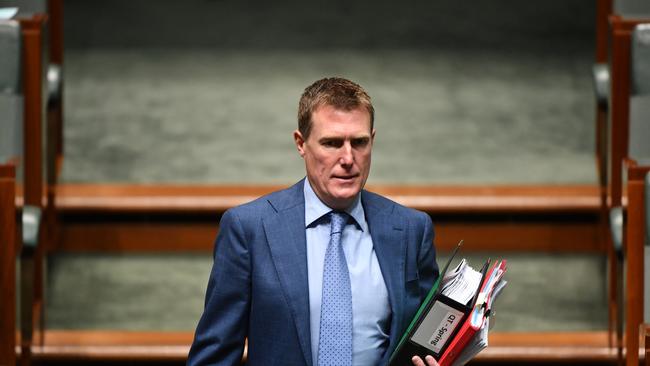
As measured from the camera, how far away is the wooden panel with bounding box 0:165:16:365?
3.22 feet

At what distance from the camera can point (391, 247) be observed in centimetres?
72

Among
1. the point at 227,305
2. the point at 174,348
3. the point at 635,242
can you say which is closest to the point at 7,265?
the point at 174,348

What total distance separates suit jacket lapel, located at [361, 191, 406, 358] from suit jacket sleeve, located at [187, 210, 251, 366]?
0.23 ft

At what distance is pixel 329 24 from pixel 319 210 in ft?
3.15

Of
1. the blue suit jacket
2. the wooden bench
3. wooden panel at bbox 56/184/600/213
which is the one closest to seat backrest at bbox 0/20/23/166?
the wooden bench

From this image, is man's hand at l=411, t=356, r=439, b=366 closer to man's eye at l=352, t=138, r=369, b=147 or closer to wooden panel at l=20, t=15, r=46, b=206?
man's eye at l=352, t=138, r=369, b=147

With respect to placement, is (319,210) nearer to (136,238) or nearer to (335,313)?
(335,313)


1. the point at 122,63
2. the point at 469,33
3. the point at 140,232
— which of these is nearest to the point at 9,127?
the point at 140,232

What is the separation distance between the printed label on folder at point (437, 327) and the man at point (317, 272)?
0.4 inches

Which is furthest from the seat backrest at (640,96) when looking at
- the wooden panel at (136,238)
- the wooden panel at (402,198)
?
the wooden panel at (136,238)

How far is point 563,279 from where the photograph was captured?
1237 mm

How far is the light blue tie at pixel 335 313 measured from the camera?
71 cm

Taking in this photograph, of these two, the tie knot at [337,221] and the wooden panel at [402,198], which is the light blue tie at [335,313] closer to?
the tie knot at [337,221]

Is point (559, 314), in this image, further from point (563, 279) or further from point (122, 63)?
point (122, 63)
